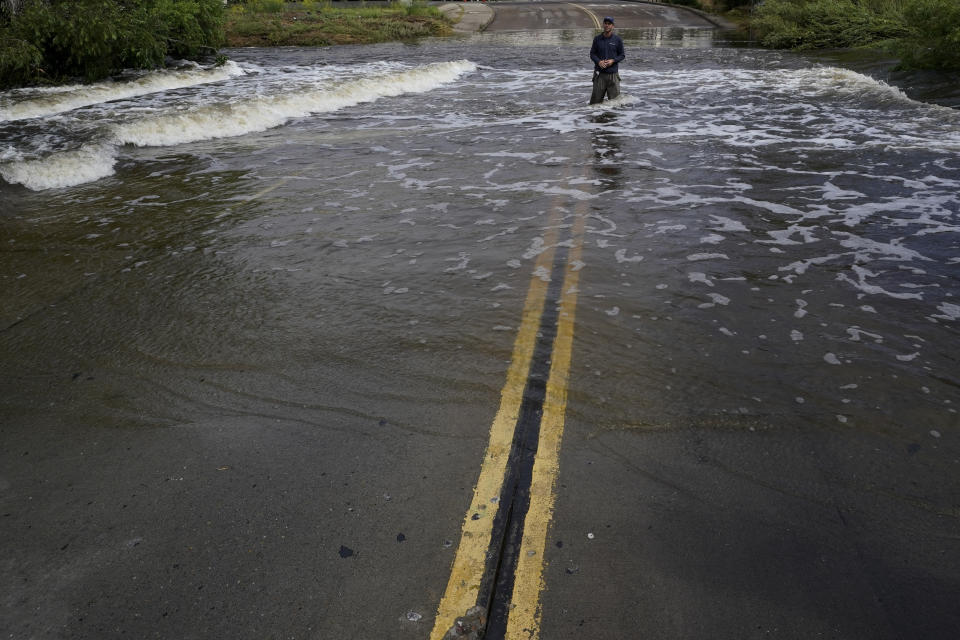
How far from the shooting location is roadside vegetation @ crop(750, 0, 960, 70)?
1728 centimetres

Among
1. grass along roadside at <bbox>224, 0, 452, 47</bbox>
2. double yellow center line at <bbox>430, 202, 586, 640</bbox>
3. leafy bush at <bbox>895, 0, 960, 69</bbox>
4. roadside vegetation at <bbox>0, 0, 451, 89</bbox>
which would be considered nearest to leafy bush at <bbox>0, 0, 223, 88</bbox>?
roadside vegetation at <bbox>0, 0, 451, 89</bbox>

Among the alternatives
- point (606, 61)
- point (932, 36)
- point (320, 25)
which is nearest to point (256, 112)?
point (606, 61)

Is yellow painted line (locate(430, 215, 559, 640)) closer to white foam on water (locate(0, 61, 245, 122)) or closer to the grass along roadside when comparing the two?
white foam on water (locate(0, 61, 245, 122))

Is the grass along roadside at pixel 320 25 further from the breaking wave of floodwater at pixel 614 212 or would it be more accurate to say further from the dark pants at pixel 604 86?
the dark pants at pixel 604 86

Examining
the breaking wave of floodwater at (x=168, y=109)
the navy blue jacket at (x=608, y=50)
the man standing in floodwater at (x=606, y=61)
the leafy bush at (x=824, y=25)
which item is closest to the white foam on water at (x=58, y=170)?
the breaking wave of floodwater at (x=168, y=109)

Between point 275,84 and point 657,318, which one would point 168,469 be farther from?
point 275,84

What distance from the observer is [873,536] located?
9.16 feet

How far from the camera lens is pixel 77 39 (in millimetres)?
18578

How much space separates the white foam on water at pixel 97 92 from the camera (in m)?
15.6

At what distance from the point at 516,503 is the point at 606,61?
540 inches

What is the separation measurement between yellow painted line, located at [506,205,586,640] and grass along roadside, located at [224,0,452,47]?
37645 millimetres

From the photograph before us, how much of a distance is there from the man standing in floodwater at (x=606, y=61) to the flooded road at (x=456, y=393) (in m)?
6.38

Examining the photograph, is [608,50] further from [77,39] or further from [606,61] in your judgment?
[77,39]

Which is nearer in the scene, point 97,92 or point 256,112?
point 256,112
